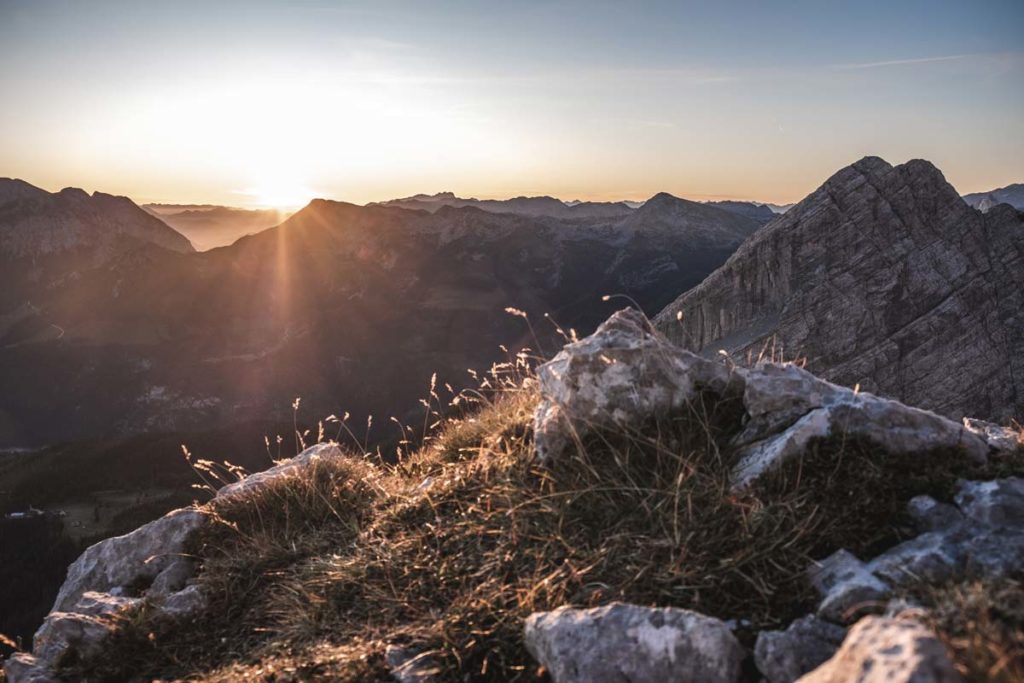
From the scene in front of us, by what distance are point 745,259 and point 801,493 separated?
107612 mm

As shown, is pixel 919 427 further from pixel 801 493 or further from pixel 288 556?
pixel 288 556

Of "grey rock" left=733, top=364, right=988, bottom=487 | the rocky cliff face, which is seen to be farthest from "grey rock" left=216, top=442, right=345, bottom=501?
the rocky cliff face

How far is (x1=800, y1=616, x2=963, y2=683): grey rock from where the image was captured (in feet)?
7.71

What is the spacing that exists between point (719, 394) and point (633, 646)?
324 centimetres

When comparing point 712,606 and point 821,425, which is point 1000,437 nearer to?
point 821,425

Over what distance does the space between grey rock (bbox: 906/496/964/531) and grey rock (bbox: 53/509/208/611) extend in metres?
7.62

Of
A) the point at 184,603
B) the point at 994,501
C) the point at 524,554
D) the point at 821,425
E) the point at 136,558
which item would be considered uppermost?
the point at 821,425

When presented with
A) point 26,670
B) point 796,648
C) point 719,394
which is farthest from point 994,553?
point 26,670

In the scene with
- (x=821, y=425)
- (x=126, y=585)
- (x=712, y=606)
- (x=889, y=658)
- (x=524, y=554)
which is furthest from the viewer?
(x=126, y=585)

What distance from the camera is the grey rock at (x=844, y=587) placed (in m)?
3.57

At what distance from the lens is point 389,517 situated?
22.2 ft

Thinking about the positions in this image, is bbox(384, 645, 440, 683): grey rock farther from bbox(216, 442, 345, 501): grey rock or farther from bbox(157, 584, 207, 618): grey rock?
bbox(216, 442, 345, 501): grey rock

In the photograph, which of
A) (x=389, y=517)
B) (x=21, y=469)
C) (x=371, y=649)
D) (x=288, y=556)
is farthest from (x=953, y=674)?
(x=21, y=469)

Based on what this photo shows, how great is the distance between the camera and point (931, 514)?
14.2 ft
